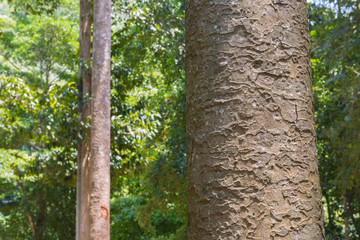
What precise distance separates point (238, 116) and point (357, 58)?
949 cm

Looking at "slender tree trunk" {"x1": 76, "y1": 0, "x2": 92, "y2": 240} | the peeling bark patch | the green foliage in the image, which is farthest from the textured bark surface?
the green foliage

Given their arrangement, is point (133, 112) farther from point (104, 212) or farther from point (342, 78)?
point (342, 78)

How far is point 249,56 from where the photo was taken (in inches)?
37.4

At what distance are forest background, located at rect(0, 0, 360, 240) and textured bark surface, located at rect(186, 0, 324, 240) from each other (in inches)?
285

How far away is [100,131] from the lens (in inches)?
251

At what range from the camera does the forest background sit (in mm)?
8430

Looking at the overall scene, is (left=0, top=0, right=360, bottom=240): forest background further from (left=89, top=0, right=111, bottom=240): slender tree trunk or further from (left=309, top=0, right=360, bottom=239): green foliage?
(left=89, top=0, right=111, bottom=240): slender tree trunk

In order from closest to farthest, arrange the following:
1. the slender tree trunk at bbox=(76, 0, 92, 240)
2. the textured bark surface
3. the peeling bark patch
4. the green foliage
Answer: the textured bark surface, the peeling bark patch, the slender tree trunk at bbox=(76, 0, 92, 240), the green foliage

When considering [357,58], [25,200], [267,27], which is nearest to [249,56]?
[267,27]

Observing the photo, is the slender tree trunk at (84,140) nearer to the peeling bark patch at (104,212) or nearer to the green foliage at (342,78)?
the peeling bark patch at (104,212)

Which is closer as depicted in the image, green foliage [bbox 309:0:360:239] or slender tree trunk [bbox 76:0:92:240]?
slender tree trunk [bbox 76:0:92:240]

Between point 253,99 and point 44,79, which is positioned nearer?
point 253,99

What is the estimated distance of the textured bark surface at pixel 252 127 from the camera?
90cm

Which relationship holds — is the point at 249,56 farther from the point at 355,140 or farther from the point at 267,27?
the point at 355,140
